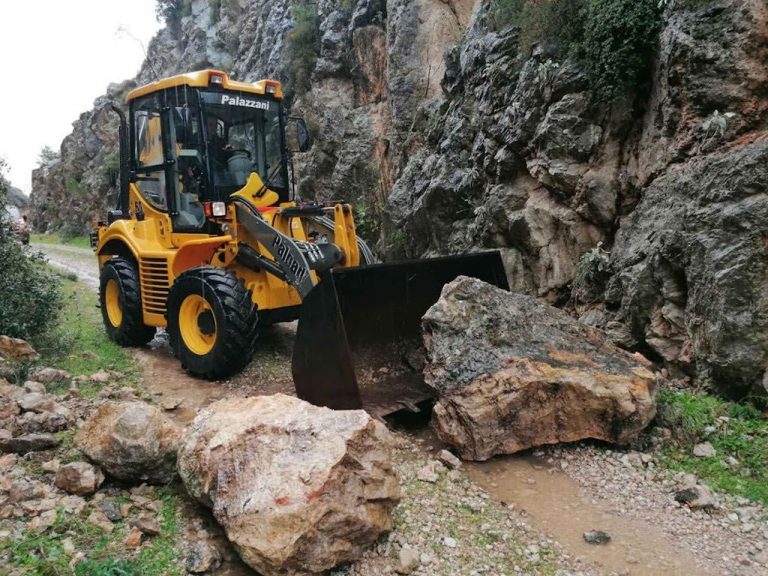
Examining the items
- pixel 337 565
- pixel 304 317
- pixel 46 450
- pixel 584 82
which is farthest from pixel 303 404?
pixel 584 82

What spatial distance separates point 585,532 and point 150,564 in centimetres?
231

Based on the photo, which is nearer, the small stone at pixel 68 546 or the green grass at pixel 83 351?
the small stone at pixel 68 546

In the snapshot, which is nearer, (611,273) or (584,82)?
(611,273)

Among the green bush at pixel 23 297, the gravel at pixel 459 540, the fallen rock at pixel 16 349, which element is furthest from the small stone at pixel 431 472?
the green bush at pixel 23 297

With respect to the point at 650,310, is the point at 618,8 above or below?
above

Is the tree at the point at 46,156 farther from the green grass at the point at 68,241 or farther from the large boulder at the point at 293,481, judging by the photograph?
the large boulder at the point at 293,481

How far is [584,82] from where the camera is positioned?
6570mm

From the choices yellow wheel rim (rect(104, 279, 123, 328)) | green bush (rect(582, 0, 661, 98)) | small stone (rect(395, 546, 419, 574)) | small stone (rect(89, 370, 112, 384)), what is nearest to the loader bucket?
small stone (rect(395, 546, 419, 574))

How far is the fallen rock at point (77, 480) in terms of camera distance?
3230 mm

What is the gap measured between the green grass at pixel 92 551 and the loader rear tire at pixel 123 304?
13.7ft

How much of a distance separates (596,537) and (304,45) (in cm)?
1622

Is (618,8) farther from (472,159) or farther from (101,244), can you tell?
(101,244)

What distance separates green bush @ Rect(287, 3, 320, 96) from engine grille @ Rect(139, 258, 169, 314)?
443 inches

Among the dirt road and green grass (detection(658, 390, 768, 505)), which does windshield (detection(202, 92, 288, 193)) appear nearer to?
the dirt road
